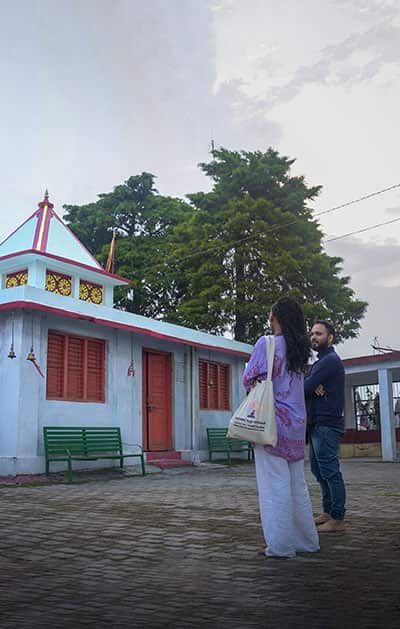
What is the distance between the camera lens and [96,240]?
3447cm

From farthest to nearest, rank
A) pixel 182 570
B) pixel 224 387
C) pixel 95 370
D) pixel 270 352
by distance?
pixel 224 387 < pixel 95 370 < pixel 270 352 < pixel 182 570

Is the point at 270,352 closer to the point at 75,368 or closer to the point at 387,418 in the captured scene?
the point at 75,368

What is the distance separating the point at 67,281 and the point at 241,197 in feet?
44.1

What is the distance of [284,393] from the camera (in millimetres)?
4598

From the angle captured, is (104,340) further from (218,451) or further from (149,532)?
(149,532)

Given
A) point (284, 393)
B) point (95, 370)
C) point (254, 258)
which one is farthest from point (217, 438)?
point (284, 393)

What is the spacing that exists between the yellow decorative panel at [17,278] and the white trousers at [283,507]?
1288cm

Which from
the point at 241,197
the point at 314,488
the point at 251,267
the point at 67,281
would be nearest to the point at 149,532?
the point at 314,488

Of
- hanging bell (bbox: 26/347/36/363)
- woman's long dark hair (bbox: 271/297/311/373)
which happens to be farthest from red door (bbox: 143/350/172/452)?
woman's long dark hair (bbox: 271/297/311/373)

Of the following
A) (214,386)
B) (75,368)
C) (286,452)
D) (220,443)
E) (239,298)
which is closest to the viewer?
(286,452)

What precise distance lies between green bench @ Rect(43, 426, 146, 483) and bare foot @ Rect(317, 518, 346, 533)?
20.0 ft

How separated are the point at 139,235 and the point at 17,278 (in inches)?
678

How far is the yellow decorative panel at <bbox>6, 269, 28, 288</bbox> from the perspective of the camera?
16.3 meters

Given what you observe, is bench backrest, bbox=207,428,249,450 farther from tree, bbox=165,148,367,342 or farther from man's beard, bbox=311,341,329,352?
man's beard, bbox=311,341,329,352
